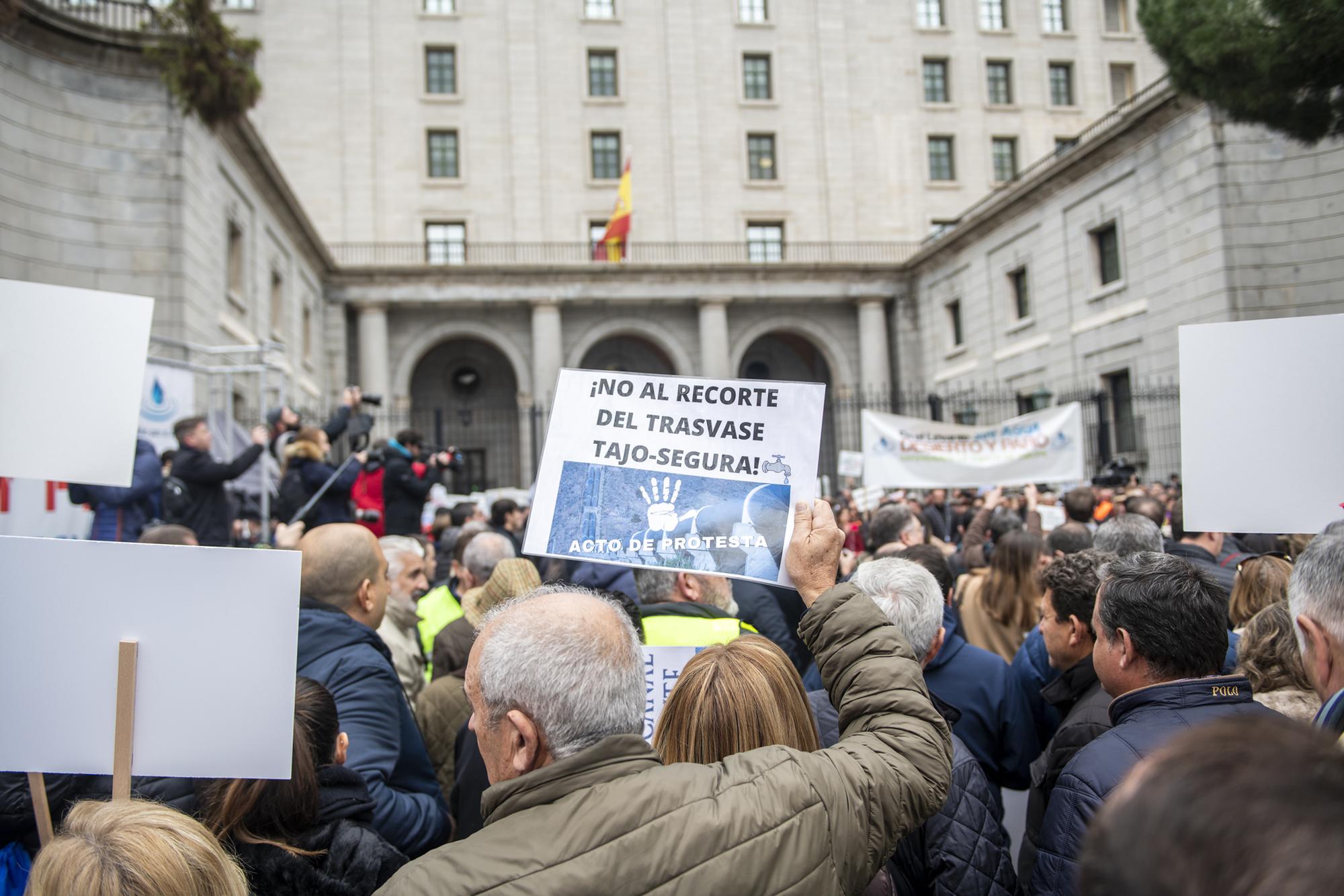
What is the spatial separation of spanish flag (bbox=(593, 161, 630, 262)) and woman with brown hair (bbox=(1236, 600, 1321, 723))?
28285mm

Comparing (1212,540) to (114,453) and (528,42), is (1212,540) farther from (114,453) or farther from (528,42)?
(528,42)

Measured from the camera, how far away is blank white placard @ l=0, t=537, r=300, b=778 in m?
2.47

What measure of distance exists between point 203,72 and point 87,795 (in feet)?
49.6

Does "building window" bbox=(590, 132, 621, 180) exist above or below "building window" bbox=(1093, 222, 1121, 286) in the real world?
above

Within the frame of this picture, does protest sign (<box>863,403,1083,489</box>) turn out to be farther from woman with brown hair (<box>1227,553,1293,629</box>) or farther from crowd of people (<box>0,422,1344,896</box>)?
woman with brown hair (<box>1227,553,1293,629</box>)

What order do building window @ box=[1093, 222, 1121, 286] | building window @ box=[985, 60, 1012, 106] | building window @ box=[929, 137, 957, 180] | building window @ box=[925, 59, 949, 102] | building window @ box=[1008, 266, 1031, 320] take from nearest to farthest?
building window @ box=[1093, 222, 1121, 286]
building window @ box=[1008, 266, 1031, 320]
building window @ box=[929, 137, 957, 180]
building window @ box=[925, 59, 949, 102]
building window @ box=[985, 60, 1012, 106]

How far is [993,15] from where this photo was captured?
3675cm

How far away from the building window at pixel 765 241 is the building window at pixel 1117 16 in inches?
591

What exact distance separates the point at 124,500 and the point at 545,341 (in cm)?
2463

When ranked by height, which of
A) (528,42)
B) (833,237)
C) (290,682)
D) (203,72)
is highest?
(528,42)

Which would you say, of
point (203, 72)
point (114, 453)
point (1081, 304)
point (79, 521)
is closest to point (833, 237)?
point (1081, 304)

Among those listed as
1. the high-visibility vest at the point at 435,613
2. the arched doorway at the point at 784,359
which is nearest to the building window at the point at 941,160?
the arched doorway at the point at 784,359

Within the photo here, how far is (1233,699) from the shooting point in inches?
103

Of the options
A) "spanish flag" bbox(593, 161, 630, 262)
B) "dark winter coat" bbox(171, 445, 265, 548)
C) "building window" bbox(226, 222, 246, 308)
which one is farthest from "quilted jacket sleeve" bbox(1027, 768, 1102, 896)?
"spanish flag" bbox(593, 161, 630, 262)
